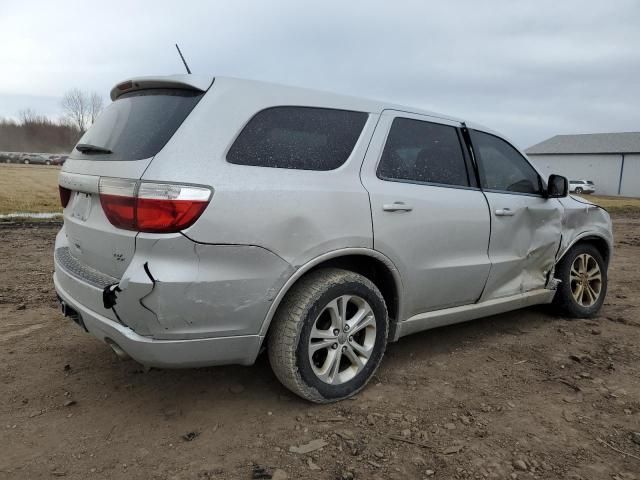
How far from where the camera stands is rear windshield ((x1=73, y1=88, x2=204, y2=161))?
2.53 meters

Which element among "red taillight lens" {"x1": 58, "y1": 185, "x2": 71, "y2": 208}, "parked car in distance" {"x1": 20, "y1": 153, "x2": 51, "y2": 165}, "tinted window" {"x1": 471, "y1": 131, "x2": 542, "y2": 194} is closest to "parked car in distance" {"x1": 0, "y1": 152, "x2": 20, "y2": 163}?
"parked car in distance" {"x1": 20, "y1": 153, "x2": 51, "y2": 165}

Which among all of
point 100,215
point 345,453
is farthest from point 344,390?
point 100,215

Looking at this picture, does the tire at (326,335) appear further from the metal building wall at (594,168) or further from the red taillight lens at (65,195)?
the metal building wall at (594,168)

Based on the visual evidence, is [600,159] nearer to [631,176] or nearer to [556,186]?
[631,176]

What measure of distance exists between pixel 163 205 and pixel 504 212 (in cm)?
251

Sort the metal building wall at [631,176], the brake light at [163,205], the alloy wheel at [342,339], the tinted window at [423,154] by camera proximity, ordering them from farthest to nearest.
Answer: the metal building wall at [631,176] < the tinted window at [423,154] < the alloy wheel at [342,339] < the brake light at [163,205]

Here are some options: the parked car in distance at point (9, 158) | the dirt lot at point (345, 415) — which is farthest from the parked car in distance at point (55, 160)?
the dirt lot at point (345, 415)

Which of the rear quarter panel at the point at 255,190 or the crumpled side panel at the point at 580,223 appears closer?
the rear quarter panel at the point at 255,190

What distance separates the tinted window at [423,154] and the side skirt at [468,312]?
0.88 metres

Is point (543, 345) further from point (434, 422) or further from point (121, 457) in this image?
point (121, 457)

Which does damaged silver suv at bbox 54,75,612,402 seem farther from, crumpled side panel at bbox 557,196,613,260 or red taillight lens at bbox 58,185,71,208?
crumpled side panel at bbox 557,196,613,260

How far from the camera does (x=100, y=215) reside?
2.62m

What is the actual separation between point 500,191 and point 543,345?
4.14 feet

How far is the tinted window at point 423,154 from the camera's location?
125 inches
